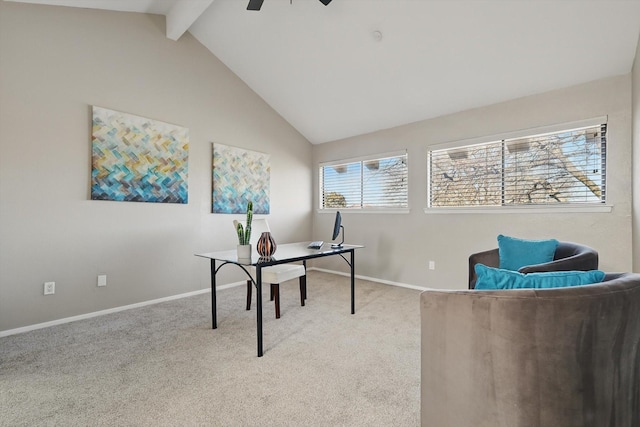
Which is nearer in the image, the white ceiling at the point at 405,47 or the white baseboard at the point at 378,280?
the white ceiling at the point at 405,47

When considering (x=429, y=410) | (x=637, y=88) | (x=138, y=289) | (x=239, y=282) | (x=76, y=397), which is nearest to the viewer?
(x=429, y=410)

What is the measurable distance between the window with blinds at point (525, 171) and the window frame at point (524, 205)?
4 cm

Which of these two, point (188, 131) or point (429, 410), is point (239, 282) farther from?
point (429, 410)

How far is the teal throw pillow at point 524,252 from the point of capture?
2.18 metres

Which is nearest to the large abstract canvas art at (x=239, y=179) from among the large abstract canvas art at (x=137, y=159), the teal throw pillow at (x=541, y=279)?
the large abstract canvas art at (x=137, y=159)

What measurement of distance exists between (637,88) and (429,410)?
3.10 m

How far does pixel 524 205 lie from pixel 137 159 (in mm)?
4331

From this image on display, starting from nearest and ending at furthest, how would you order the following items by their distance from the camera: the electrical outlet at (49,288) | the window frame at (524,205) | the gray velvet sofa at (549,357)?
the gray velvet sofa at (549,357) < the electrical outlet at (49,288) < the window frame at (524,205)

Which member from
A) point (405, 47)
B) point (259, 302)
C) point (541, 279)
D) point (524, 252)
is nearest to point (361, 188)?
point (405, 47)

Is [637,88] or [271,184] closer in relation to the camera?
[637,88]

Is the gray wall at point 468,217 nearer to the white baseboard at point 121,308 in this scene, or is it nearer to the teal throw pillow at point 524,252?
the white baseboard at point 121,308

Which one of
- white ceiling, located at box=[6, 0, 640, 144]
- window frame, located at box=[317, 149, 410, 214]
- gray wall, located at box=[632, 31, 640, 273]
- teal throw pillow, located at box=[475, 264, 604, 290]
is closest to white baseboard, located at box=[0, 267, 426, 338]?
window frame, located at box=[317, 149, 410, 214]

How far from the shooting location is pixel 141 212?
336 centimetres

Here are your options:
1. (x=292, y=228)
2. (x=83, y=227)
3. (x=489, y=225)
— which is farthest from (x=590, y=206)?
(x=83, y=227)
